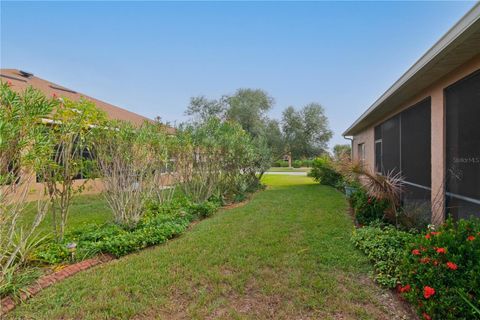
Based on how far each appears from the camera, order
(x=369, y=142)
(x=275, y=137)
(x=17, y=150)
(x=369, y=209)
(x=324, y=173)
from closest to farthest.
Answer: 1. (x=17, y=150)
2. (x=369, y=209)
3. (x=369, y=142)
4. (x=324, y=173)
5. (x=275, y=137)

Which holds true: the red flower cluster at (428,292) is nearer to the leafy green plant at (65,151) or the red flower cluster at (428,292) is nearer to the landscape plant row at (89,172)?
the landscape plant row at (89,172)

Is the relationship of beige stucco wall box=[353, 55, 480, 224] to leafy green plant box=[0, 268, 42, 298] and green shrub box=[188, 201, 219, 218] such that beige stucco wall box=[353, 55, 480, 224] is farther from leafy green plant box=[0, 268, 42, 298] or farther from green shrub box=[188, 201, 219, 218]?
leafy green plant box=[0, 268, 42, 298]

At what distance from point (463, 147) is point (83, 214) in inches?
332

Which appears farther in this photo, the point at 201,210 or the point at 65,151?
the point at 201,210

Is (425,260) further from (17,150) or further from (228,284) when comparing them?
(17,150)

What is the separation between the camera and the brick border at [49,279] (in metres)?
2.64

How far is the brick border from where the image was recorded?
2643 mm

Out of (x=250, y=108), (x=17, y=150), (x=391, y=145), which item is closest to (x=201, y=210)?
(x=17, y=150)

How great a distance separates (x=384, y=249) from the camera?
11.6 ft

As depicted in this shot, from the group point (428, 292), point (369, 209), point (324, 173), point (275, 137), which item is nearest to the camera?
point (428, 292)

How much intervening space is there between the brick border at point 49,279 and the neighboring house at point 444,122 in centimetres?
546

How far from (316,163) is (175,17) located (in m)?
10.1

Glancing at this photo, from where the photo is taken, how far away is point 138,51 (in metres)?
12.4

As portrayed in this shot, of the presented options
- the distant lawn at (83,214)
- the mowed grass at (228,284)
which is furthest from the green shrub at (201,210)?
the distant lawn at (83,214)
